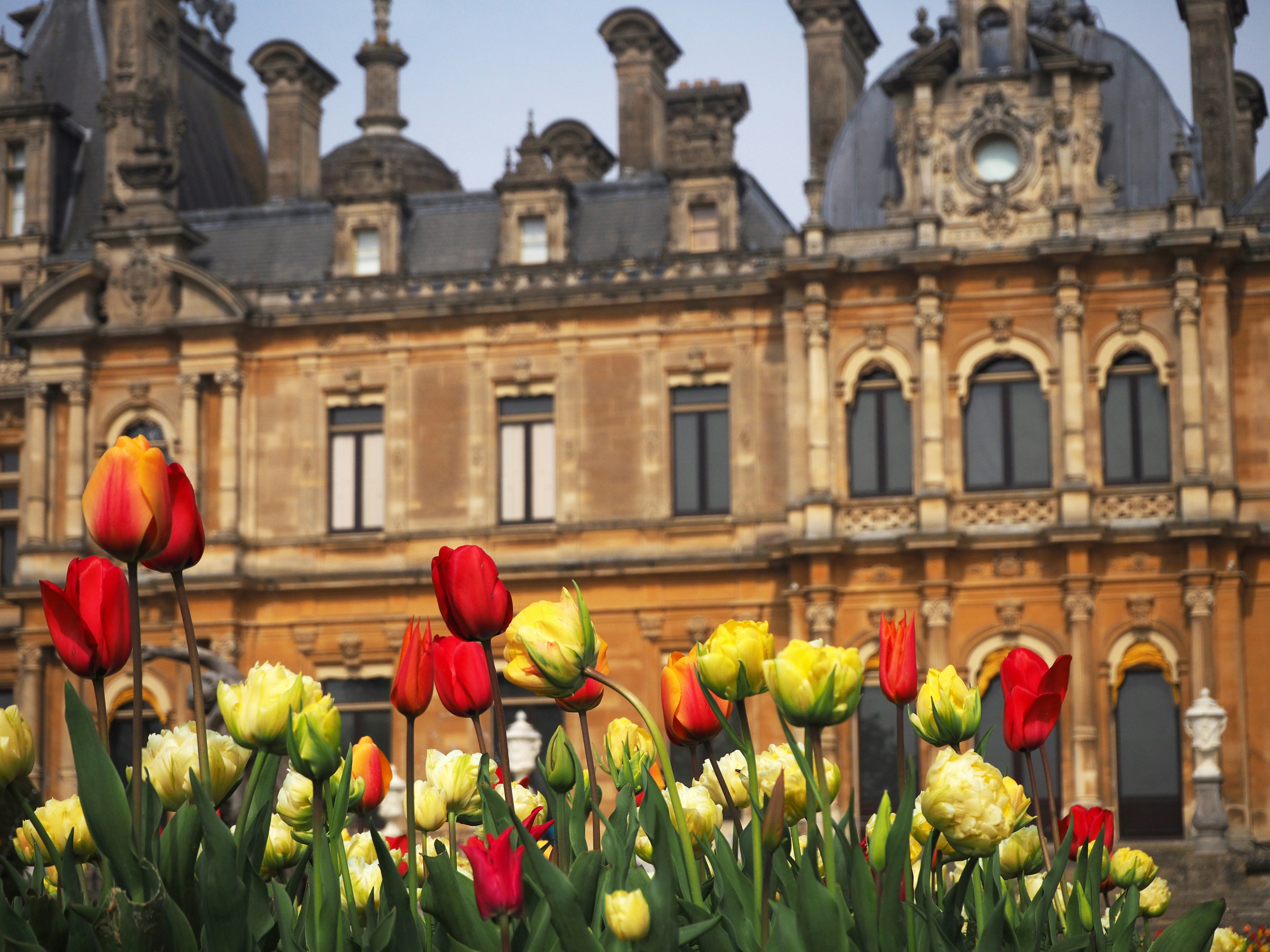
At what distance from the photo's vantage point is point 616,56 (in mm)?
34906

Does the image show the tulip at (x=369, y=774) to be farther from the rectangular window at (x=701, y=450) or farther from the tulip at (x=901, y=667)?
the rectangular window at (x=701, y=450)

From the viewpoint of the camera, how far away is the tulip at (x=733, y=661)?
4285 millimetres

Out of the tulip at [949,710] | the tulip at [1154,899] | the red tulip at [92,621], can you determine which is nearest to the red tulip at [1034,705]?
the tulip at [949,710]

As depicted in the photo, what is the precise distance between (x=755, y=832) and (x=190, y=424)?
1077 inches

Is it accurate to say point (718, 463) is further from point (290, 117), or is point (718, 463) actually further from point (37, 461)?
point (290, 117)

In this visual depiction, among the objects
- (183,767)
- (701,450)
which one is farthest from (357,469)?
(183,767)

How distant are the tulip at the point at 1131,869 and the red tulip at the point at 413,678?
186 cm

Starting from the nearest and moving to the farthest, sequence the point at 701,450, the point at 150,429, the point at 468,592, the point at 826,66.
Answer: the point at 468,592 < the point at 701,450 < the point at 150,429 < the point at 826,66

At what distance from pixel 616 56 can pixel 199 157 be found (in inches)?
341

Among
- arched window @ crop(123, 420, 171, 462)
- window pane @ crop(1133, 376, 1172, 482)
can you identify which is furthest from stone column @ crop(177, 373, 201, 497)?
window pane @ crop(1133, 376, 1172, 482)

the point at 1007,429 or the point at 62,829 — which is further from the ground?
the point at 1007,429

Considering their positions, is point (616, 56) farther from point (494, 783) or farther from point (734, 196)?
point (494, 783)

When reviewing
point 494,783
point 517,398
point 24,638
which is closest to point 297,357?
point 517,398

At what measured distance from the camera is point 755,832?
4.29 metres
